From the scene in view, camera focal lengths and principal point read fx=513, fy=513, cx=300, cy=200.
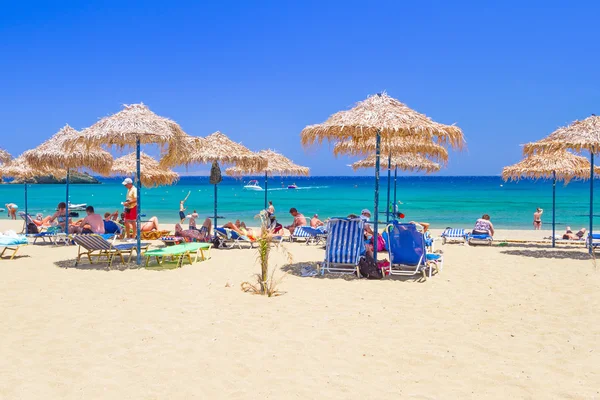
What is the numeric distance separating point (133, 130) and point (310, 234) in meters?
4.57

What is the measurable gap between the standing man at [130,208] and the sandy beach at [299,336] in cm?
318

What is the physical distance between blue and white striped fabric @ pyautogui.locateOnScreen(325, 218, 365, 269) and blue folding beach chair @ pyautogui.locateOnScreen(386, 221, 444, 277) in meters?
0.40

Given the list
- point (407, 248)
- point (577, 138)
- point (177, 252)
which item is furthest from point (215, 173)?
point (577, 138)

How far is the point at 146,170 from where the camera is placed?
1295cm

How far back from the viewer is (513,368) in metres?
3.57

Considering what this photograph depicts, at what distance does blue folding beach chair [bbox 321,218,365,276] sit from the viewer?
6918 mm

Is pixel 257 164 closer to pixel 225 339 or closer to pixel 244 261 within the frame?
pixel 244 261

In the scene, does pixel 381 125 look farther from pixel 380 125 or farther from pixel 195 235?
pixel 195 235

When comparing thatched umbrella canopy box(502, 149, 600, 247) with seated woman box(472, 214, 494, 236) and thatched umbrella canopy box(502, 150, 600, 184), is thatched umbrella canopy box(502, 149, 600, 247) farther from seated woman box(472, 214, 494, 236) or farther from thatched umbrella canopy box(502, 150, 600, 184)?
seated woman box(472, 214, 494, 236)

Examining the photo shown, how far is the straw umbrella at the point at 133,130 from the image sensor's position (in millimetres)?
7250

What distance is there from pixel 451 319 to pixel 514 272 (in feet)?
9.58

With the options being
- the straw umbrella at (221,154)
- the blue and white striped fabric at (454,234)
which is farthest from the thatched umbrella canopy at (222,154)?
the blue and white striped fabric at (454,234)

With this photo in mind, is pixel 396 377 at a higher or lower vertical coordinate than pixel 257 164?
lower

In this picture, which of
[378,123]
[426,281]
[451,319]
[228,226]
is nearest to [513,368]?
[451,319]
